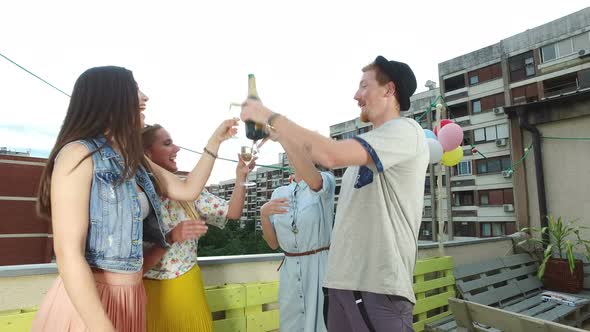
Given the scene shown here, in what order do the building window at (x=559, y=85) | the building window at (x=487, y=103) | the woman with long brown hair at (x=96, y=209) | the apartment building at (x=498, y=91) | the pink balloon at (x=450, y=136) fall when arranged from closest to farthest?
the woman with long brown hair at (x=96, y=209) → the pink balloon at (x=450, y=136) → the building window at (x=559, y=85) → the apartment building at (x=498, y=91) → the building window at (x=487, y=103)

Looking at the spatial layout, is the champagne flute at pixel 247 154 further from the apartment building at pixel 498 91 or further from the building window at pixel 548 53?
the building window at pixel 548 53

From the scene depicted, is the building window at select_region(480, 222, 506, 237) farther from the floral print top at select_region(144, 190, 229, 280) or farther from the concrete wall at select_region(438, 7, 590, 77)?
the floral print top at select_region(144, 190, 229, 280)

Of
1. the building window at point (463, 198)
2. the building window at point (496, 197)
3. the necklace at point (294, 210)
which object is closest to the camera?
the necklace at point (294, 210)

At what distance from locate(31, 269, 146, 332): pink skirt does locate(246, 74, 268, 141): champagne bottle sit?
0.81 meters

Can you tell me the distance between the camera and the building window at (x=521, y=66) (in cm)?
2941

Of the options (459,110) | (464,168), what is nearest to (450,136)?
(464,168)

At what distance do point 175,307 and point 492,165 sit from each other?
35762 millimetres

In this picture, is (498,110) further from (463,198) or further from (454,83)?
(463,198)

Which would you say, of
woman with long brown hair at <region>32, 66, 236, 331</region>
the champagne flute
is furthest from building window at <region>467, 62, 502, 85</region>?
woman with long brown hair at <region>32, 66, 236, 331</region>

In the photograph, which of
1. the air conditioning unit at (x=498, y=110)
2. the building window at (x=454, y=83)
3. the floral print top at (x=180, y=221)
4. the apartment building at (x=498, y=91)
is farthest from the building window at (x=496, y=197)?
the floral print top at (x=180, y=221)

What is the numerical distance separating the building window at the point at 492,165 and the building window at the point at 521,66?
7.33m

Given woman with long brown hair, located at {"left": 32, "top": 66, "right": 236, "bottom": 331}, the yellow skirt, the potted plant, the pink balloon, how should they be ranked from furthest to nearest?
the potted plant, the pink balloon, the yellow skirt, woman with long brown hair, located at {"left": 32, "top": 66, "right": 236, "bottom": 331}

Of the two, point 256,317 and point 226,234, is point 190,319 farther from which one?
point 226,234

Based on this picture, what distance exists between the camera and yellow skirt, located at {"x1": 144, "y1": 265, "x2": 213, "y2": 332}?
1.57 metres
